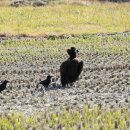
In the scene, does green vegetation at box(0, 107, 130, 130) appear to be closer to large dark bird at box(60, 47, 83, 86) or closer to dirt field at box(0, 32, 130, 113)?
dirt field at box(0, 32, 130, 113)

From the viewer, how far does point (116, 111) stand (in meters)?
13.5

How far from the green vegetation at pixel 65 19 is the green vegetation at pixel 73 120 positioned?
23.5m

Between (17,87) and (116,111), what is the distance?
5.63 metres

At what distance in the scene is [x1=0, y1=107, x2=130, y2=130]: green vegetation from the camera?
39.7 feet

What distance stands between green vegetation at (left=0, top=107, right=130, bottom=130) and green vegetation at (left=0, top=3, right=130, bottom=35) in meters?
23.5

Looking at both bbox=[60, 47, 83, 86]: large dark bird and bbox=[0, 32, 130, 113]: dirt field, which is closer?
bbox=[0, 32, 130, 113]: dirt field

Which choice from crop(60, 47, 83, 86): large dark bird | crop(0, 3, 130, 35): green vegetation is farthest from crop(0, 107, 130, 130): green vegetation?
crop(0, 3, 130, 35): green vegetation

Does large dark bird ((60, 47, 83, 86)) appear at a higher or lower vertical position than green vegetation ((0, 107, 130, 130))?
higher

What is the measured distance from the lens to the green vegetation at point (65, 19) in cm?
3950

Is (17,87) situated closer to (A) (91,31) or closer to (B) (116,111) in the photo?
(B) (116,111)

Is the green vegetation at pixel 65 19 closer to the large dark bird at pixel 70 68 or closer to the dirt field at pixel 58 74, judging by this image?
the dirt field at pixel 58 74

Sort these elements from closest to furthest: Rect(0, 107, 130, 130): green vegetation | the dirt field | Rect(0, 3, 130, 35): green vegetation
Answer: Rect(0, 107, 130, 130): green vegetation
the dirt field
Rect(0, 3, 130, 35): green vegetation

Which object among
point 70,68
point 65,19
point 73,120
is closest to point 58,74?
point 70,68

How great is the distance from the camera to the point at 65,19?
151 feet
